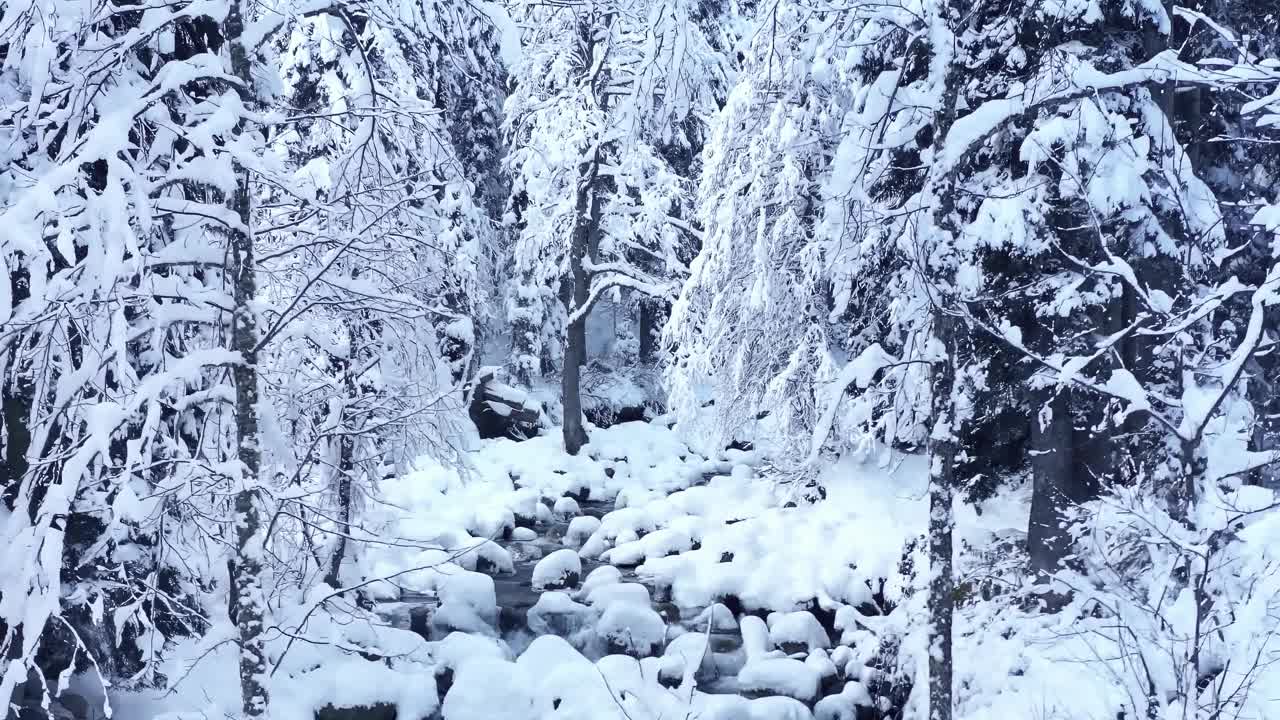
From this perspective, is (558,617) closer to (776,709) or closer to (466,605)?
(466,605)

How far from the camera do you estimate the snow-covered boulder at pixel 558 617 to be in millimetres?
11836

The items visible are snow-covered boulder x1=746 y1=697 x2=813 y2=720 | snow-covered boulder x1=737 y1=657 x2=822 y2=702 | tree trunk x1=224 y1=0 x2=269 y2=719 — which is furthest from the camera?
snow-covered boulder x1=737 y1=657 x2=822 y2=702

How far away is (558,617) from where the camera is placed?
1195cm

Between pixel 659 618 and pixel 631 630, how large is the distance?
457 mm

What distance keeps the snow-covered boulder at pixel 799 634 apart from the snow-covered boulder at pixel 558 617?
243 cm

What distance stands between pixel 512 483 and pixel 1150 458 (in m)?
12.9

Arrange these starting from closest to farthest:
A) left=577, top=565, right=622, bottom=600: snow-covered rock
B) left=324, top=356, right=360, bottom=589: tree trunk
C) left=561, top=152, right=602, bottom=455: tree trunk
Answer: left=324, top=356, right=360, bottom=589: tree trunk → left=577, top=565, right=622, bottom=600: snow-covered rock → left=561, top=152, right=602, bottom=455: tree trunk

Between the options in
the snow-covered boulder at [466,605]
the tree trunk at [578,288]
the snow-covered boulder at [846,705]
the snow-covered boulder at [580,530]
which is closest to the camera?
the snow-covered boulder at [846,705]

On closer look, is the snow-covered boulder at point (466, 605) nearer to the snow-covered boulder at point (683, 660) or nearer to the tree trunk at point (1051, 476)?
the snow-covered boulder at point (683, 660)

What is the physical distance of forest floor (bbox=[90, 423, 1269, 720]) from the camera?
813 centimetres

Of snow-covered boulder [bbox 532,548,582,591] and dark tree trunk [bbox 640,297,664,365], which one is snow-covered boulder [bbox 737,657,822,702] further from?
dark tree trunk [bbox 640,297,664,365]

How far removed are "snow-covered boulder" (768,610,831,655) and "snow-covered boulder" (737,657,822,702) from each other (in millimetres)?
645

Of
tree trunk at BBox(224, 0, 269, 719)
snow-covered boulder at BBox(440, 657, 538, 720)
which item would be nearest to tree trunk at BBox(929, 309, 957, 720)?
snow-covered boulder at BBox(440, 657, 538, 720)

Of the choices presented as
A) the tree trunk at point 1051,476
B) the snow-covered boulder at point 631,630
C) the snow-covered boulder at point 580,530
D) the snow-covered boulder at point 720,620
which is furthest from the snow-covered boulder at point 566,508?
the tree trunk at point 1051,476
